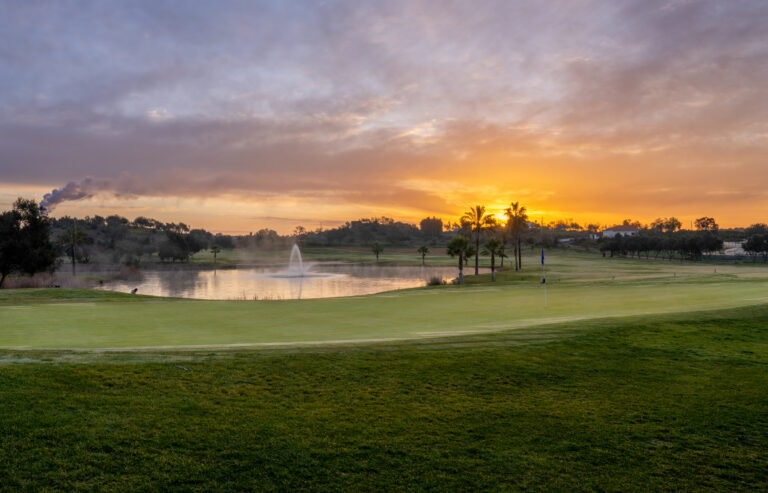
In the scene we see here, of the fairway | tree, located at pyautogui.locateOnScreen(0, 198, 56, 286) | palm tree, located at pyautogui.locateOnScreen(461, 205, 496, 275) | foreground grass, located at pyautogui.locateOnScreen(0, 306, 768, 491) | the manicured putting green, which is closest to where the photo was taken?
foreground grass, located at pyautogui.locateOnScreen(0, 306, 768, 491)

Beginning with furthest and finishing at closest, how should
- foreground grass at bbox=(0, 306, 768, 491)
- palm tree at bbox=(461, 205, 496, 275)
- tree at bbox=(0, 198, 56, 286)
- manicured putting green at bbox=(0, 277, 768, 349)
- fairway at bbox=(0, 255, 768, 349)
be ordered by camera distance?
palm tree at bbox=(461, 205, 496, 275), tree at bbox=(0, 198, 56, 286), manicured putting green at bbox=(0, 277, 768, 349), fairway at bbox=(0, 255, 768, 349), foreground grass at bbox=(0, 306, 768, 491)

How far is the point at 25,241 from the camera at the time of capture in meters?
52.0

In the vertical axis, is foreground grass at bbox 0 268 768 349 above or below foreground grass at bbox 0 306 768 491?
below

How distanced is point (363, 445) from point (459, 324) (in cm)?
1272

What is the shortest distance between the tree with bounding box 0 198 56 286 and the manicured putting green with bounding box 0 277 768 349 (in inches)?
995

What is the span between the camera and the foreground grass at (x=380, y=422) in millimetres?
5238

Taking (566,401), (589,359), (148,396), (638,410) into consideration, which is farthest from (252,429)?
(589,359)

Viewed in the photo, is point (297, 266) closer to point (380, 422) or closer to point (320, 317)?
point (320, 317)

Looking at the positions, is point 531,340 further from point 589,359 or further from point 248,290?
point 248,290

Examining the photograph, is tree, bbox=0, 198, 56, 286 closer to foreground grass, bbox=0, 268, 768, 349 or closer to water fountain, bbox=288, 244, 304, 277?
foreground grass, bbox=0, 268, 768, 349

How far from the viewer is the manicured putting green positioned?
14.6 meters

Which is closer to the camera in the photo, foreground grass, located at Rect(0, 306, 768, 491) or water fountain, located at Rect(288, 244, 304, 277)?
foreground grass, located at Rect(0, 306, 768, 491)

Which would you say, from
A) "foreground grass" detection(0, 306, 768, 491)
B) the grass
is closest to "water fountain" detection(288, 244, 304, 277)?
the grass

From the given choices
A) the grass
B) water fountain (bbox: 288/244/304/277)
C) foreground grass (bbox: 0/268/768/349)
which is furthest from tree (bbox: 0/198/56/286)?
the grass
